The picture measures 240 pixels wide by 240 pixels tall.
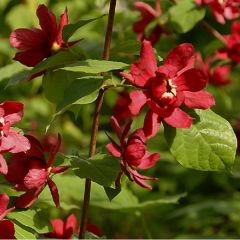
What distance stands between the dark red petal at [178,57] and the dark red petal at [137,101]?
0.22 ft

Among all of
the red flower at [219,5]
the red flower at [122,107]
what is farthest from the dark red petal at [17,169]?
the red flower at [122,107]

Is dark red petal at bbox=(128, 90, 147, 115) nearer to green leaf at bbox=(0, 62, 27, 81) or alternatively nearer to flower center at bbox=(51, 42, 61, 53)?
flower center at bbox=(51, 42, 61, 53)

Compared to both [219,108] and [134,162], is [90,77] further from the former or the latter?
[219,108]

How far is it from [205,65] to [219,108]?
44.8 inches

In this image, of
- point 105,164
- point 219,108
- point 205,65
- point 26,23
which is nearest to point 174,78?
point 105,164

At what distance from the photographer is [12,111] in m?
1.20

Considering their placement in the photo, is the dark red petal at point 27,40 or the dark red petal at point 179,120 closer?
the dark red petal at point 179,120

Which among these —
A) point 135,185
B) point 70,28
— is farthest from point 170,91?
point 135,185

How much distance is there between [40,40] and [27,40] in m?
0.03

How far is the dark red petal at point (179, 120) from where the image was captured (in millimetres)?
1212

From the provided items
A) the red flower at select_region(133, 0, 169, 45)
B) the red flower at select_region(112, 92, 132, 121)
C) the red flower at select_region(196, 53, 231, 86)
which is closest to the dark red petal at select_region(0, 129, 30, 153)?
the red flower at select_region(133, 0, 169, 45)

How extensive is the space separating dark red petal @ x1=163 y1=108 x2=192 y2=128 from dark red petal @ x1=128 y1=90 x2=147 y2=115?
0.05 m

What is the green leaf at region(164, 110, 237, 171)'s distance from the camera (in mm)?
1241

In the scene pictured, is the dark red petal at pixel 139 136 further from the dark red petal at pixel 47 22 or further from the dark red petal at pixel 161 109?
the dark red petal at pixel 47 22
